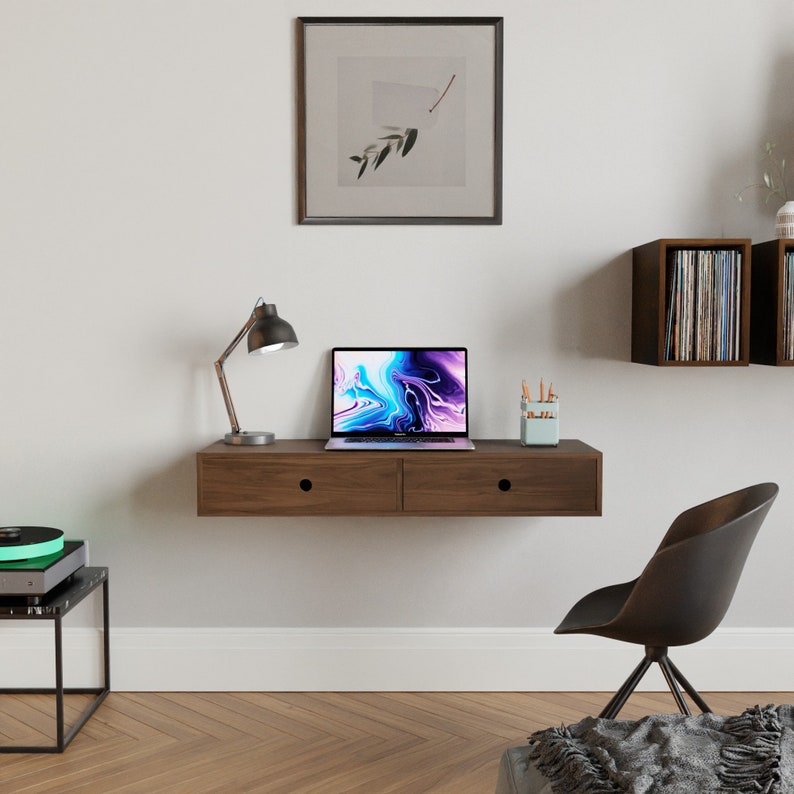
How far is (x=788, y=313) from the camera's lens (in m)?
2.61

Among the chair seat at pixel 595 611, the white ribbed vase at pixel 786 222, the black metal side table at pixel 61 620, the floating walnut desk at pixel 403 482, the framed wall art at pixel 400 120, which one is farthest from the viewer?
the framed wall art at pixel 400 120

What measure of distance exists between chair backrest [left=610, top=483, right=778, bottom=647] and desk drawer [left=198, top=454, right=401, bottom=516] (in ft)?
2.61

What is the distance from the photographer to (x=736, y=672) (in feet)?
9.73

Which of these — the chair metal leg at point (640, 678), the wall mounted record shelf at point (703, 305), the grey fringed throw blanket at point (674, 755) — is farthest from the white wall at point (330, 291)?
the grey fringed throw blanket at point (674, 755)

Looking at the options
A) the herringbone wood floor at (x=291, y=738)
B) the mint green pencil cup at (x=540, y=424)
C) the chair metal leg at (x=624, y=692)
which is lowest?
the herringbone wood floor at (x=291, y=738)

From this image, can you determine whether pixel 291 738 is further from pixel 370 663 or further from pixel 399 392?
pixel 399 392

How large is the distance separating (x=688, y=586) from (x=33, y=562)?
194 centimetres

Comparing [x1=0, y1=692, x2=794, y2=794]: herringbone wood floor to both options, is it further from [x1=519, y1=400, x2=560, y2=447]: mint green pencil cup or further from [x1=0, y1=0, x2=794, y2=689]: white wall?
[x1=519, y1=400, x2=560, y2=447]: mint green pencil cup

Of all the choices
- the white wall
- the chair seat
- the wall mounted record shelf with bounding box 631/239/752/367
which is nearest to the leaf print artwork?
the white wall

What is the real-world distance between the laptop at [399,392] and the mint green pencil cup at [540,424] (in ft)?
0.79

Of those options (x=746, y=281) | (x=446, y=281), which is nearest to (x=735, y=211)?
(x=746, y=281)

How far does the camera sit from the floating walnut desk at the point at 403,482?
2588mm

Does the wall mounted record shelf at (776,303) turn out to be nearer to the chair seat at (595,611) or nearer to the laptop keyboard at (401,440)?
the chair seat at (595,611)

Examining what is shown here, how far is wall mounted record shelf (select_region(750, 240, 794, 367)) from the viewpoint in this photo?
2.60m
